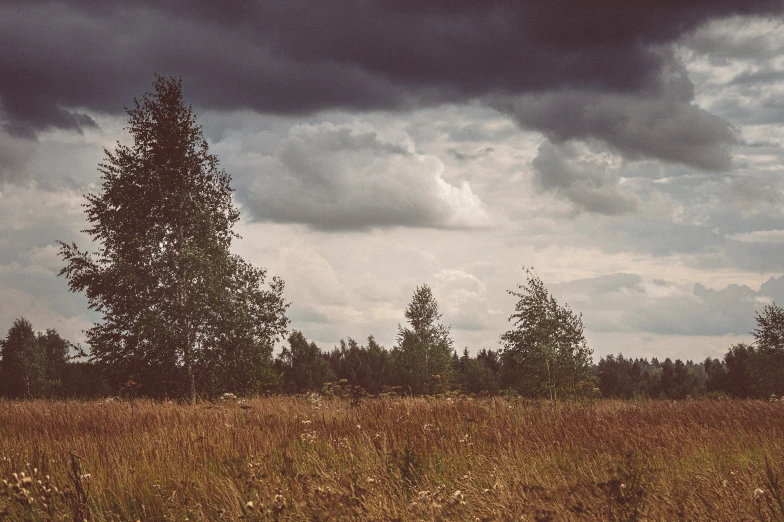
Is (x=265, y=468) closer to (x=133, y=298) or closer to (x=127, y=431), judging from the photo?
(x=127, y=431)

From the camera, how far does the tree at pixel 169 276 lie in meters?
18.5

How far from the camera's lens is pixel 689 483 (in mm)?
5086

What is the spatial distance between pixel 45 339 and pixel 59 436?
303 feet

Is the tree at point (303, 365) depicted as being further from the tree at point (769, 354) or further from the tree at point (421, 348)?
the tree at point (769, 354)

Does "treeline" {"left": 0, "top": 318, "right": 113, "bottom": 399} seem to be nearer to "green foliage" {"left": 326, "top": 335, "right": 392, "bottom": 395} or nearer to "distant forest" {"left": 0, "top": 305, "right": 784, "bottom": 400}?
"distant forest" {"left": 0, "top": 305, "right": 784, "bottom": 400}

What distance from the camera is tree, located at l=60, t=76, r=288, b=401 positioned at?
729 inches

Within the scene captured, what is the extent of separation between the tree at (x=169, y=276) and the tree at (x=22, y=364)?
39062mm

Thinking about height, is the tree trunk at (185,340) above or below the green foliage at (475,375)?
above

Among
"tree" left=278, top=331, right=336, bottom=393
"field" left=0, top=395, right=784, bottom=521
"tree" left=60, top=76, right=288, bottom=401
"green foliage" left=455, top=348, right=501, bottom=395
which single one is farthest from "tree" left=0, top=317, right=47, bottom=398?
"field" left=0, top=395, right=784, bottom=521

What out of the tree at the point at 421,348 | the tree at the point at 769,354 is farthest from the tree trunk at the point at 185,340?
the tree at the point at 769,354

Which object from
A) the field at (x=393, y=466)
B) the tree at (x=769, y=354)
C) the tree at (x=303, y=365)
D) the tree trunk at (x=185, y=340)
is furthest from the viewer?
the tree at (x=303, y=365)

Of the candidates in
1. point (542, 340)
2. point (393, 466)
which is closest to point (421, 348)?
point (542, 340)

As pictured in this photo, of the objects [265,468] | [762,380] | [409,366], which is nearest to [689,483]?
[265,468]

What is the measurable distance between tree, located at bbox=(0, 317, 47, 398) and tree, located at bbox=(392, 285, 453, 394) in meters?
32.7
